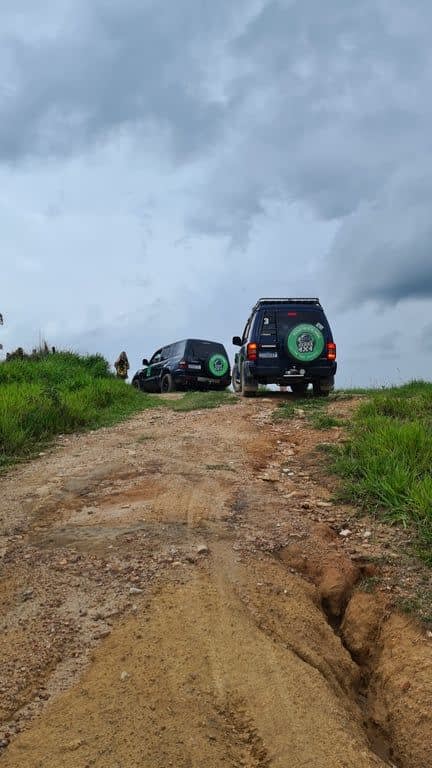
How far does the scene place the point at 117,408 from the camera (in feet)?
39.4

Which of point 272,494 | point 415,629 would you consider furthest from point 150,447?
point 415,629

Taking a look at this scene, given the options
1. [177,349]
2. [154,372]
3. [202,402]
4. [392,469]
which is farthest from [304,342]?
[154,372]

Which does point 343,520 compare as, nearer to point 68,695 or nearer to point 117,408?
point 68,695

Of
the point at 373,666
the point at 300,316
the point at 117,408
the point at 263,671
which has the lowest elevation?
the point at 373,666

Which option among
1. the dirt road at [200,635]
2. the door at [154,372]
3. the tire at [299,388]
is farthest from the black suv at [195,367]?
the dirt road at [200,635]

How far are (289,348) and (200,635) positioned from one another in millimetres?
9338

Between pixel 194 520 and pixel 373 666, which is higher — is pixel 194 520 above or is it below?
above

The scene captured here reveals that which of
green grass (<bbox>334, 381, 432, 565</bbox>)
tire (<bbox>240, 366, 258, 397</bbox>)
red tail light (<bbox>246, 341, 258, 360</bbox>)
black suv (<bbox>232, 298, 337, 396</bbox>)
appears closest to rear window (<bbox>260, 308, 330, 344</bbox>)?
black suv (<bbox>232, 298, 337, 396</bbox>)

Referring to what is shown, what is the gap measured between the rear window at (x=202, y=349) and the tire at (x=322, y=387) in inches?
198

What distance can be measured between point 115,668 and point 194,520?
6.61ft

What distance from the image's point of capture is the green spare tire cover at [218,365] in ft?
56.7

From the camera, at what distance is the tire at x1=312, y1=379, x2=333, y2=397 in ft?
42.1

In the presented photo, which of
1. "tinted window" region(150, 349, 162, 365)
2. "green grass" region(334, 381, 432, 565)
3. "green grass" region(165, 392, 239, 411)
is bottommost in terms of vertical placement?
"green grass" region(334, 381, 432, 565)

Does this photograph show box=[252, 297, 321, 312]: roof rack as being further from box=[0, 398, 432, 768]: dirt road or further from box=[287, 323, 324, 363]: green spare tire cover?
box=[0, 398, 432, 768]: dirt road
